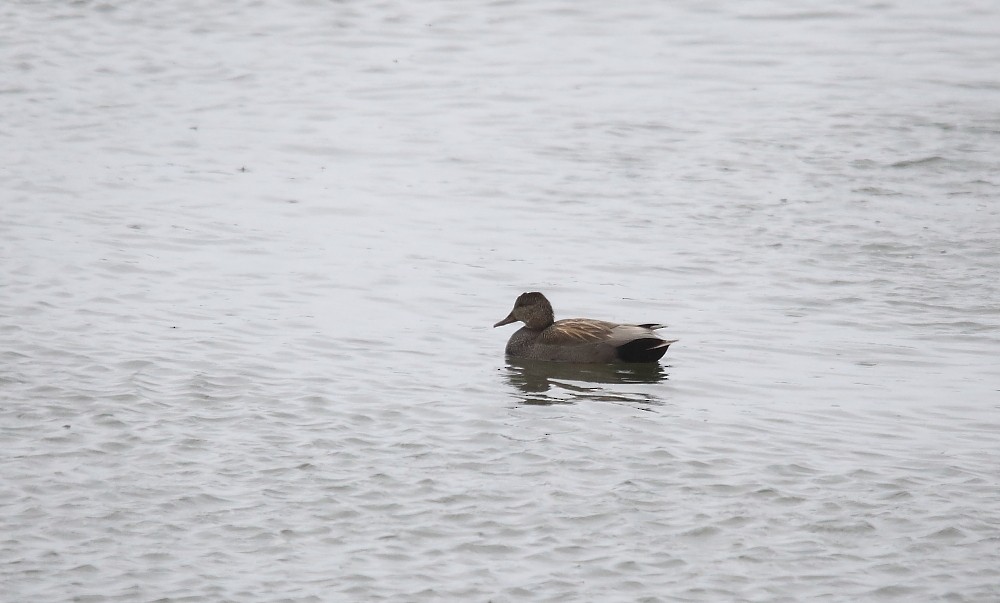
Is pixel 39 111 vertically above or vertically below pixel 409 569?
above

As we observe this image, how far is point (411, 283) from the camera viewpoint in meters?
11.5

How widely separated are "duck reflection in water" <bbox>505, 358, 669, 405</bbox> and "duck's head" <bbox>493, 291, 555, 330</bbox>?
1.03 feet

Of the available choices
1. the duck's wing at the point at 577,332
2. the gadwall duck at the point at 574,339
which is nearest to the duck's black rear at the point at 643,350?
the gadwall duck at the point at 574,339

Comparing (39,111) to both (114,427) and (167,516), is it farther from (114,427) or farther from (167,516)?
(167,516)

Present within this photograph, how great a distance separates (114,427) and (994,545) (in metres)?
4.69

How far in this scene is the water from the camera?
20.9 feet

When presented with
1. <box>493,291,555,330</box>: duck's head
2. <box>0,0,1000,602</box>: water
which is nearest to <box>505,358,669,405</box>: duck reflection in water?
<box>0,0,1000,602</box>: water

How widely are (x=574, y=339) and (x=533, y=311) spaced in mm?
409

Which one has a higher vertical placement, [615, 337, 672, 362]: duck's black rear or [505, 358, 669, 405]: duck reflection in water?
[615, 337, 672, 362]: duck's black rear

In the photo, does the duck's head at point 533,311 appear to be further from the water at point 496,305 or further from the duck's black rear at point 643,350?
the duck's black rear at point 643,350

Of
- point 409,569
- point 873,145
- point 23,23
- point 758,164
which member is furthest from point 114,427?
point 23,23

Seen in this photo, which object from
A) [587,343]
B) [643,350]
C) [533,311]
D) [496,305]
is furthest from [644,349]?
[496,305]

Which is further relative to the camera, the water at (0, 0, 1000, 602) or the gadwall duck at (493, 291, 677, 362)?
the gadwall duck at (493, 291, 677, 362)

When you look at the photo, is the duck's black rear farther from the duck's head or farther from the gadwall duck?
the duck's head
